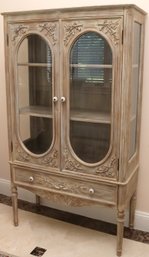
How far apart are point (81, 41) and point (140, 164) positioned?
1.06 meters

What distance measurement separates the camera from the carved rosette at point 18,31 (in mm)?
2076

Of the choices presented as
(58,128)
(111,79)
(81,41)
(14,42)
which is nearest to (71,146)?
(58,128)

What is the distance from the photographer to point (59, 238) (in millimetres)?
2322

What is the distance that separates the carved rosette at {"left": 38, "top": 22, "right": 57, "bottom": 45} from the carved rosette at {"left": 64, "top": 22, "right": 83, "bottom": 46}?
0.08 metres

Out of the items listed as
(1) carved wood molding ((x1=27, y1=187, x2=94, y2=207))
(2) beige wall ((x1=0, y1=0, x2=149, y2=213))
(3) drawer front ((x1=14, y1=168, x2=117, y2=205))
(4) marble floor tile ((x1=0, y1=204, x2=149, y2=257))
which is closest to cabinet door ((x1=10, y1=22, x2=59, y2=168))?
(3) drawer front ((x1=14, y1=168, x2=117, y2=205))

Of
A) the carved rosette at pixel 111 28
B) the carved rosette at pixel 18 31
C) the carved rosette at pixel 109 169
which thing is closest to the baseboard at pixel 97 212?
the carved rosette at pixel 109 169

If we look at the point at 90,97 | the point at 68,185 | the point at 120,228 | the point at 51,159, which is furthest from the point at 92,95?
the point at 120,228

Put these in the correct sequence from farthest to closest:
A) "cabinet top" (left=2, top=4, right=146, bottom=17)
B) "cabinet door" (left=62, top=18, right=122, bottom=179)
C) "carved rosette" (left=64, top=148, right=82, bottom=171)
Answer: "carved rosette" (left=64, top=148, right=82, bottom=171), "cabinet door" (left=62, top=18, right=122, bottom=179), "cabinet top" (left=2, top=4, right=146, bottom=17)

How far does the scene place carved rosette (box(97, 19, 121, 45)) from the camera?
5.88 ft

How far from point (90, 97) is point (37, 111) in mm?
435

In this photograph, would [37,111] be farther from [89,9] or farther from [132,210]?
[132,210]

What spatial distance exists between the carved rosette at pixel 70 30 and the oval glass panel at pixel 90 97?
0.16 feet

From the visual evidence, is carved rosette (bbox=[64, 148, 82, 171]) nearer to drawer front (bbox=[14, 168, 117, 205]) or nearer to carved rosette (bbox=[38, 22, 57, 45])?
drawer front (bbox=[14, 168, 117, 205])

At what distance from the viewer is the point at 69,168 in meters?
2.14
